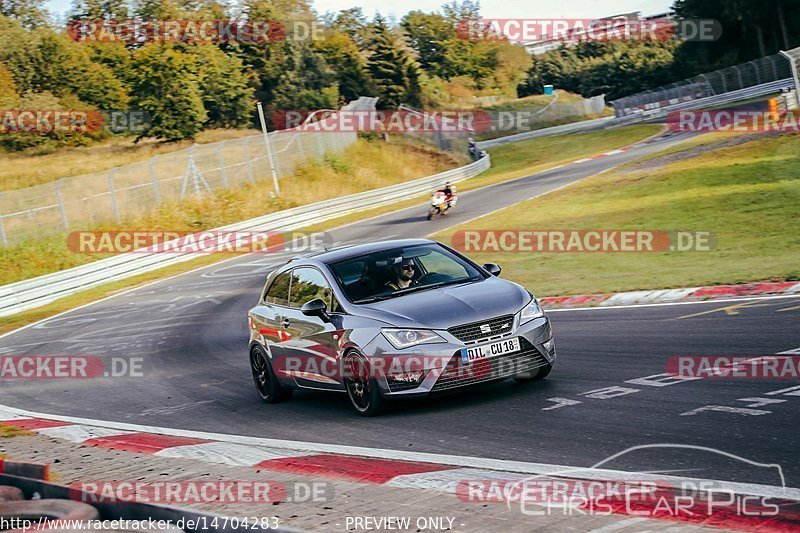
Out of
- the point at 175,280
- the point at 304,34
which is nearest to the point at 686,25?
the point at 304,34

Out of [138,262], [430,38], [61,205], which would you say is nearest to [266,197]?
[61,205]

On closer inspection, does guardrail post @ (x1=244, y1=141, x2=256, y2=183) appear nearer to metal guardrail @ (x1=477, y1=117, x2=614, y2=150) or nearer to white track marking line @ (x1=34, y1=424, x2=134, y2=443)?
metal guardrail @ (x1=477, y1=117, x2=614, y2=150)

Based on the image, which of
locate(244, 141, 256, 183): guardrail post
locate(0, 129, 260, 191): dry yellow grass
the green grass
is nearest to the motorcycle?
the green grass

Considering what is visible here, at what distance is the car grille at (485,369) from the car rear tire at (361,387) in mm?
614

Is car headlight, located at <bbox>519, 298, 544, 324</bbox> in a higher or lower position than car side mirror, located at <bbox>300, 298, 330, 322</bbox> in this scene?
lower

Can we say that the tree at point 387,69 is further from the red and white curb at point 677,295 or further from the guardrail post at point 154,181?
the red and white curb at point 677,295

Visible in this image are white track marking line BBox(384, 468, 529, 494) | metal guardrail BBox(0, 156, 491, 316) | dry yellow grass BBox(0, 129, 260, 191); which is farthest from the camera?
dry yellow grass BBox(0, 129, 260, 191)

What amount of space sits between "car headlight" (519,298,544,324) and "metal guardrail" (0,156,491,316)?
918 inches

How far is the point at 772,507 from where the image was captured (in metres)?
5.12

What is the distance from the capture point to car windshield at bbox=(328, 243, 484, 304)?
10078mm

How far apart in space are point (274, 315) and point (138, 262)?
25259 millimetres

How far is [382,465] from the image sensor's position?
23.9 feet

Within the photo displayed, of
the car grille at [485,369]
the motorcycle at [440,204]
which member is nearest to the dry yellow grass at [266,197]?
the motorcycle at [440,204]

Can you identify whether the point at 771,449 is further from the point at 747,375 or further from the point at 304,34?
the point at 304,34
